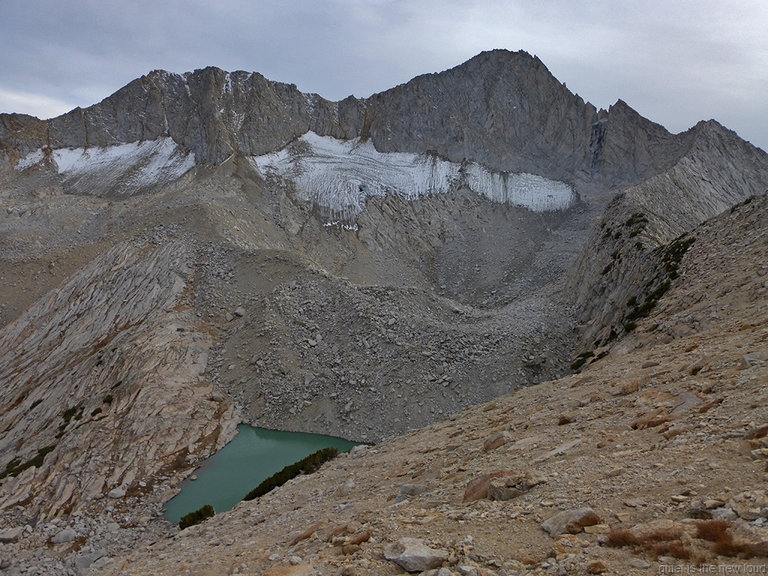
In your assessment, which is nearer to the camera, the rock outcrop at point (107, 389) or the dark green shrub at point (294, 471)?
the dark green shrub at point (294, 471)

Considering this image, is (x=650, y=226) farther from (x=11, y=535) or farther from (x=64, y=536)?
(x=11, y=535)

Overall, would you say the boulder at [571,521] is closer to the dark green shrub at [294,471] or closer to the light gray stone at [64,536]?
the dark green shrub at [294,471]

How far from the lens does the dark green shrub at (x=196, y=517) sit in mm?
22969

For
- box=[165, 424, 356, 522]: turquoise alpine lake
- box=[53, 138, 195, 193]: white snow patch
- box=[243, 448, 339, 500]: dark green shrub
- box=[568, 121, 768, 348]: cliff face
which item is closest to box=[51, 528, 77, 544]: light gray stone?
box=[165, 424, 356, 522]: turquoise alpine lake

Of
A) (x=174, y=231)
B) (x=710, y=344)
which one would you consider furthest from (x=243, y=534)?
(x=174, y=231)

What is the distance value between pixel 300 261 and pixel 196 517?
25869 millimetres

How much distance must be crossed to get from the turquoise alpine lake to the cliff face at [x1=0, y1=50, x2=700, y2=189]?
181 feet

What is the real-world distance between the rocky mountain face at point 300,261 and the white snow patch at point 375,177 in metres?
0.38

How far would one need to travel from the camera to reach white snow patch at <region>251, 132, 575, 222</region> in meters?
76.1

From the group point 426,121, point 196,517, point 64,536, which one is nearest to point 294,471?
point 196,517

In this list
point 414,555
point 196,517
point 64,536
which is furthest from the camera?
point 64,536

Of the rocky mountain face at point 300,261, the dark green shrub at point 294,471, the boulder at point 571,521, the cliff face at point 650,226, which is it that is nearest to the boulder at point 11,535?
the rocky mountain face at point 300,261

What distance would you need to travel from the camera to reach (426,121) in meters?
87.8

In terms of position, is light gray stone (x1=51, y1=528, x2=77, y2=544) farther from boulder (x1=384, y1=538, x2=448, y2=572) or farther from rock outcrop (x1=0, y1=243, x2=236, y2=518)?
boulder (x1=384, y1=538, x2=448, y2=572)
